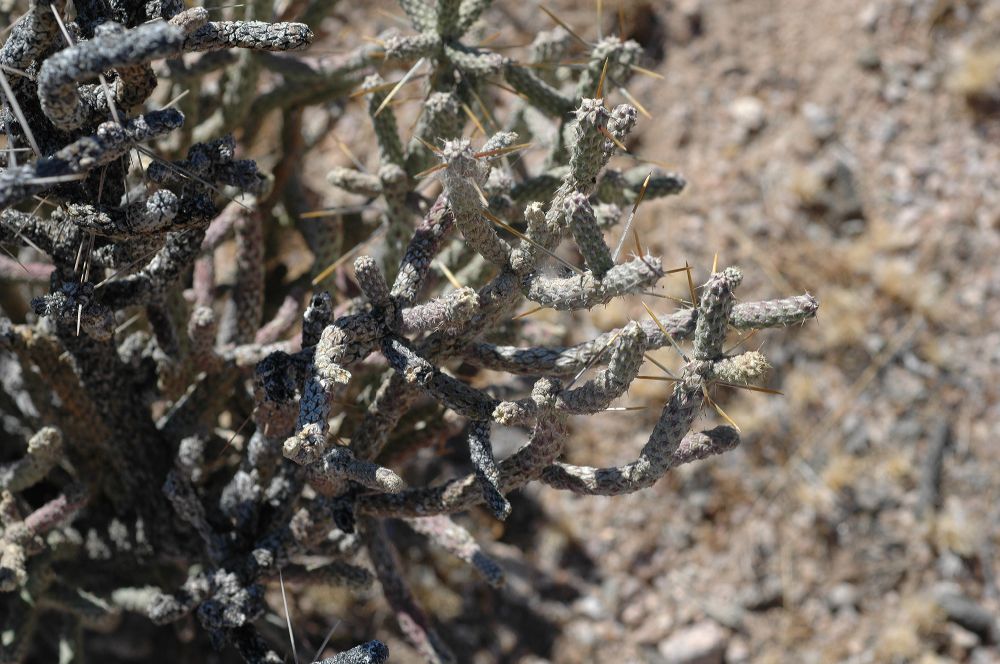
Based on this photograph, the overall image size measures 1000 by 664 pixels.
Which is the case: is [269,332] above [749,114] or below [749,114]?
below

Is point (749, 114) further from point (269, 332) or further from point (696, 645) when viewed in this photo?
point (269, 332)

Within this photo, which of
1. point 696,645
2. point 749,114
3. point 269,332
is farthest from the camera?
point 749,114

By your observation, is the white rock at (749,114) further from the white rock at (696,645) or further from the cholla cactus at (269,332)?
the white rock at (696,645)

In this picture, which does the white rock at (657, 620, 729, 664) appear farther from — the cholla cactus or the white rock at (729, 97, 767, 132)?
the white rock at (729, 97, 767, 132)

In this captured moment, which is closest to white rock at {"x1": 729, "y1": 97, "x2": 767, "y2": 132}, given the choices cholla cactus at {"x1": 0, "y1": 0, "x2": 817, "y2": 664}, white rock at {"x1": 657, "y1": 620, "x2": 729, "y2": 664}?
cholla cactus at {"x1": 0, "y1": 0, "x2": 817, "y2": 664}

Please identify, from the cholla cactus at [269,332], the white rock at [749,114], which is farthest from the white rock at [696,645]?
the white rock at [749,114]

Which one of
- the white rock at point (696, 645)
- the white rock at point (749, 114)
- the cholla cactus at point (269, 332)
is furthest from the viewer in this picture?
the white rock at point (749, 114)

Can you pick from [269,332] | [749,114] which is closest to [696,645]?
[269,332]

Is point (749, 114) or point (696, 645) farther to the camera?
point (749, 114)
